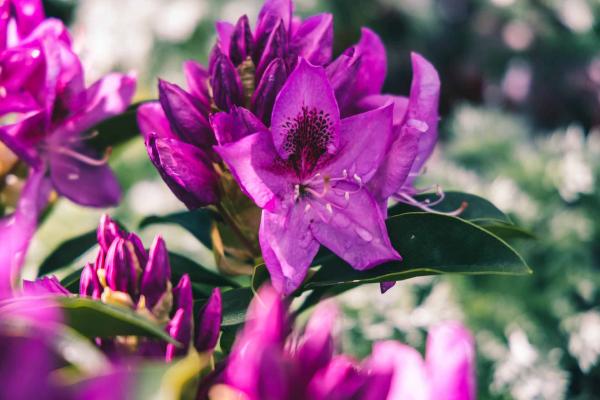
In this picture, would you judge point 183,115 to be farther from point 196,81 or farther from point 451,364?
point 451,364

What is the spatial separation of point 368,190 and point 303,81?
0.10 meters

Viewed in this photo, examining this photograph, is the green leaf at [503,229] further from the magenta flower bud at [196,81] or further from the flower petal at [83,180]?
the flower petal at [83,180]

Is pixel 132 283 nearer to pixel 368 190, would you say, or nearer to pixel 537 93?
pixel 368 190

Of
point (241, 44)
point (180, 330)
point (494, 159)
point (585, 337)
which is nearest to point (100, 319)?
point (180, 330)

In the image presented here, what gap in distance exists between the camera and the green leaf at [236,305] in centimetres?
54

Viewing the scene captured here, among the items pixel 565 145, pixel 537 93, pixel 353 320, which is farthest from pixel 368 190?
pixel 537 93

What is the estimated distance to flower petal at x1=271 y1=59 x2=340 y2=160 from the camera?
0.52 m

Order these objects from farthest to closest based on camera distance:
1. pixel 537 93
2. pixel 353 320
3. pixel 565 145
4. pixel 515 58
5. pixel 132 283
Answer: pixel 515 58, pixel 537 93, pixel 565 145, pixel 353 320, pixel 132 283

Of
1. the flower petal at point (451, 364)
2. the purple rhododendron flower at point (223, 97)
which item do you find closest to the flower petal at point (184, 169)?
the purple rhododendron flower at point (223, 97)

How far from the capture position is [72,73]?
0.64m

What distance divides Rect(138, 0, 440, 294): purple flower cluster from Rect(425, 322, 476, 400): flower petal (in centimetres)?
11

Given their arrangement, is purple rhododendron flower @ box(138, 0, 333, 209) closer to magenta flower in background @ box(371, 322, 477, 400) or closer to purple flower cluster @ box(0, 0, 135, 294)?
purple flower cluster @ box(0, 0, 135, 294)

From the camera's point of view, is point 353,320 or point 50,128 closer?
point 50,128

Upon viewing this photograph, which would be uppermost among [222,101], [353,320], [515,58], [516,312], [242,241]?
[222,101]
